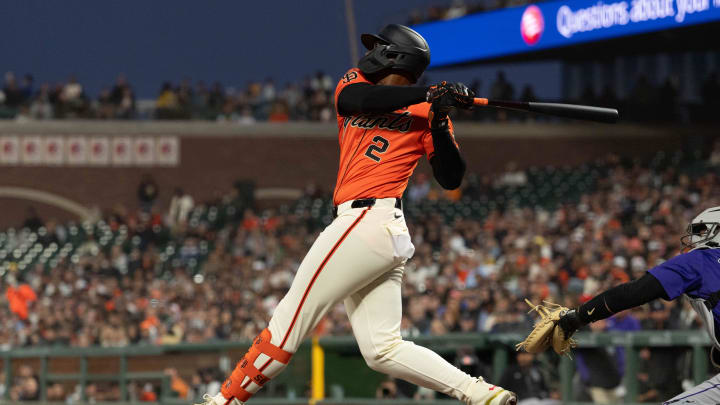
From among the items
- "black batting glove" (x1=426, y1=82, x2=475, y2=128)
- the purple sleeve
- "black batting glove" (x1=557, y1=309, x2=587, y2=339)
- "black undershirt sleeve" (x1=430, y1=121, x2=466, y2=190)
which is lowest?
"black batting glove" (x1=557, y1=309, x2=587, y2=339)

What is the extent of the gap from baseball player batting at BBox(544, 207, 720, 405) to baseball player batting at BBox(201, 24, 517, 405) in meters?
0.56

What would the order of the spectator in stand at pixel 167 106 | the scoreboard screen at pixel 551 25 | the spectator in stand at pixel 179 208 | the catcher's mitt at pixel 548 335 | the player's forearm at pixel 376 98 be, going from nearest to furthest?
1. the player's forearm at pixel 376 98
2. the catcher's mitt at pixel 548 335
3. the scoreboard screen at pixel 551 25
4. the spectator in stand at pixel 179 208
5. the spectator in stand at pixel 167 106

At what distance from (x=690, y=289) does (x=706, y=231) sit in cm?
36

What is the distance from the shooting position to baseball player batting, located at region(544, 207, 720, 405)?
3.69 meters

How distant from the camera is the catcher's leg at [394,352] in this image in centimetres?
410

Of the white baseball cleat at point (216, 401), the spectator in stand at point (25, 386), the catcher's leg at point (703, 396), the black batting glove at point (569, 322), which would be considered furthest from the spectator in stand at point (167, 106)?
the catcher's leg at point (703, 396)

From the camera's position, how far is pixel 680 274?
3.69 meters

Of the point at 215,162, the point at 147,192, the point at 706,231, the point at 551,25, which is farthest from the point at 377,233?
the point at 215,162

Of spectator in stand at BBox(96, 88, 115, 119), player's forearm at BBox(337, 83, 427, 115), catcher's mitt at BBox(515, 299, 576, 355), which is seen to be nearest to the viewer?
player's forearm at BBox(337, 83, 427, 115)

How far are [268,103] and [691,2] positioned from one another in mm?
11833

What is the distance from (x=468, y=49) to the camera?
2361 cm

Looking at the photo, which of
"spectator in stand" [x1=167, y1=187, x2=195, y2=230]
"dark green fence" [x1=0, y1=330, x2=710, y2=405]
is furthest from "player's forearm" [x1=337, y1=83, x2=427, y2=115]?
"spectator in stand" [x1=167, y1=187, x2=195, y2=230]

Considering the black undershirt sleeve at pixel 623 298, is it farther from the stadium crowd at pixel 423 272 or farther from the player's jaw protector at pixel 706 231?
the stadium crowd at pixel 423 272

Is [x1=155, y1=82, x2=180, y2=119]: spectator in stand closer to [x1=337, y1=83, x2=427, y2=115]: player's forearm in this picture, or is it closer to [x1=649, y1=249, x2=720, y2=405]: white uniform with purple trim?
[x1=337, y1=83, x2=427, y2=115]: player's forearm
